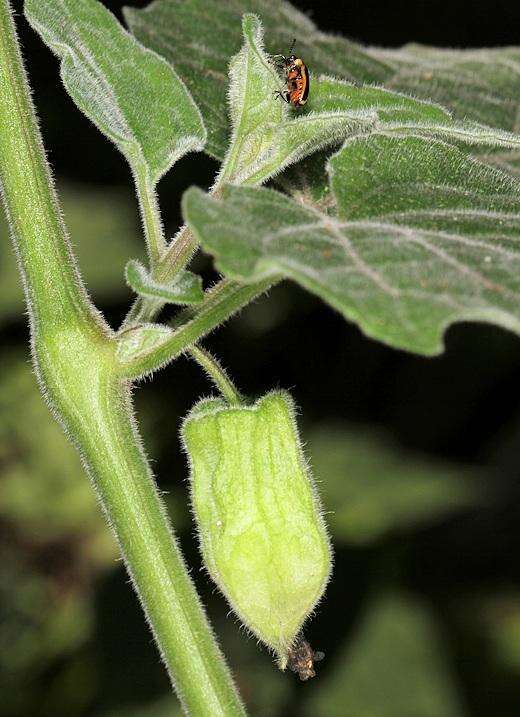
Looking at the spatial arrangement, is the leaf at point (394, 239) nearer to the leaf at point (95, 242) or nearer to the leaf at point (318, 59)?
the leaf at point (318, 59)

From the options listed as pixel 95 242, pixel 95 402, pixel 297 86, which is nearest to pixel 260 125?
pixel 297 86

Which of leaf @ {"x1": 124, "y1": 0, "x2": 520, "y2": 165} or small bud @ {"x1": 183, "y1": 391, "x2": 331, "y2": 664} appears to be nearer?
small bud @ {"x1": 183, "y1": 391, "x2": 331, "y2": 664}

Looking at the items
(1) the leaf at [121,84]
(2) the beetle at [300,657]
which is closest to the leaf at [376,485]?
(2) the beetle at [300,657]

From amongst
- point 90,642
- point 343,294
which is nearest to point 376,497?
point 90,642

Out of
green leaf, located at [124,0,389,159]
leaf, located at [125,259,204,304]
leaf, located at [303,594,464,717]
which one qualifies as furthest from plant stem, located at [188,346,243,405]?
leaf, located at [303,594,464,717]

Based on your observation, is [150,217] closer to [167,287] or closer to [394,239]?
[167,287]

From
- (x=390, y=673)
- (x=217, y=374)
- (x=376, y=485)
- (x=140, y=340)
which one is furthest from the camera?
(x=376, y=485)

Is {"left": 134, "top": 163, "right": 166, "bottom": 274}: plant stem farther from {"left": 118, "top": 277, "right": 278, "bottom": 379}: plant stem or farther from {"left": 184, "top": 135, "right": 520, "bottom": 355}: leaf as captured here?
{"left": 184, "top": 135, "right": 520, "bottom": 355}: leaf

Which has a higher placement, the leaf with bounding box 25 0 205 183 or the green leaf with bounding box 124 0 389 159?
the leaf with bounding box 25 0 205 183
